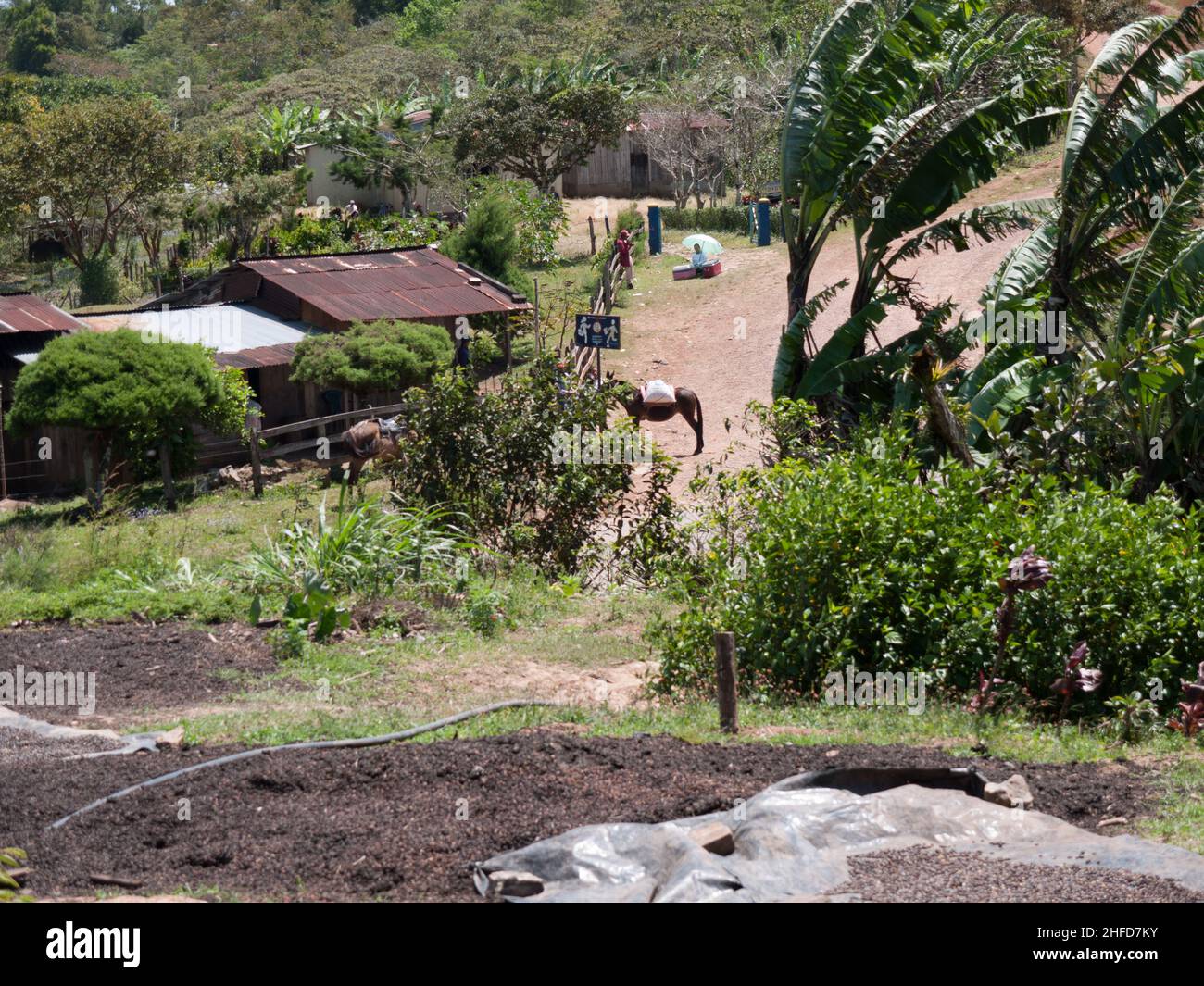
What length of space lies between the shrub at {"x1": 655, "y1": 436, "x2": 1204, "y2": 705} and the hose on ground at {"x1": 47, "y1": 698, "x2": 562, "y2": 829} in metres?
1.66

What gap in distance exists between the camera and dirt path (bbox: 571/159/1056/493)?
24766 mm

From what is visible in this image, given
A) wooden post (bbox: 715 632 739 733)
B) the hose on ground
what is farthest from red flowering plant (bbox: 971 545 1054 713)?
the hose on ground

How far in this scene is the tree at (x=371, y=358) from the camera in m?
23.2

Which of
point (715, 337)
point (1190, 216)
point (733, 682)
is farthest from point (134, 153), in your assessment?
point (733, 682)

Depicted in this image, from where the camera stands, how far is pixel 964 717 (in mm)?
8766

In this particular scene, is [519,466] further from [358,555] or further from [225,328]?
[225,328]

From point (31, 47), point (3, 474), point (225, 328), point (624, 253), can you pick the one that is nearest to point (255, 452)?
point (3, 474)

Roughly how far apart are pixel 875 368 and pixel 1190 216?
3524 mm

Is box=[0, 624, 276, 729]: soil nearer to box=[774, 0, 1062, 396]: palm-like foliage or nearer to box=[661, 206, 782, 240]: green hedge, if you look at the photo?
box=[774, 0, 1062, 396]: palm-like foliage

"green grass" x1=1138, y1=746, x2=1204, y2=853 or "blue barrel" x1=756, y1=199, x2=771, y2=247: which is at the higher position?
"blue barrel" x1=756, y1=199, x2=771, y2=247

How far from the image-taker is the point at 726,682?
8.38 m

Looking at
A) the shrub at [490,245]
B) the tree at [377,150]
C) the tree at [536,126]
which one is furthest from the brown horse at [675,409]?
the tree at [377,150]

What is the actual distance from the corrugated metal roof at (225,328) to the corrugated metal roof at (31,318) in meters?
0.44
